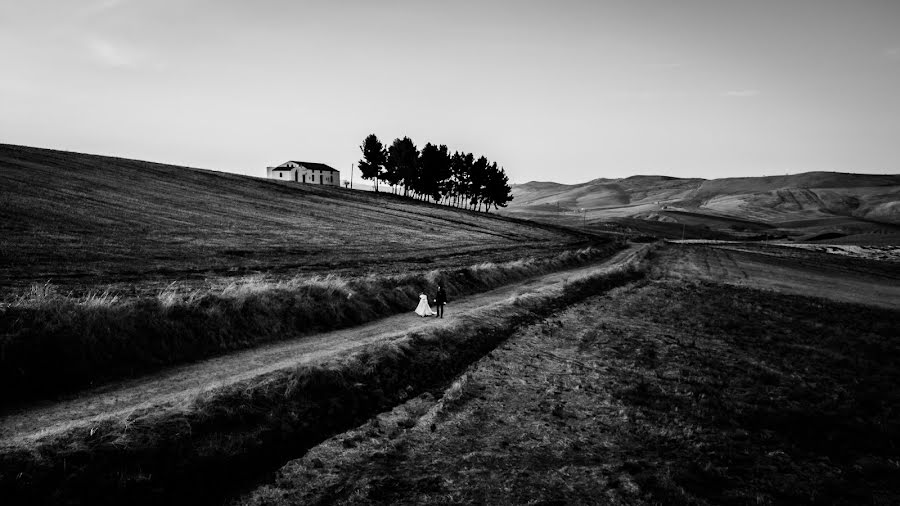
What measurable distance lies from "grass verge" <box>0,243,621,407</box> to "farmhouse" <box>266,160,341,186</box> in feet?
389

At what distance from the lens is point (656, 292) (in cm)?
3325

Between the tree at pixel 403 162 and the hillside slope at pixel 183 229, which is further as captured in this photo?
the tree at pixel 403 162

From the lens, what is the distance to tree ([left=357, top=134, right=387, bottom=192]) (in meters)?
119

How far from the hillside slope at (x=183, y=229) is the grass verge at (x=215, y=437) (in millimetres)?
13519

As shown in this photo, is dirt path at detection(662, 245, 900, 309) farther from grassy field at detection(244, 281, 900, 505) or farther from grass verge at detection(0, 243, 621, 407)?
grass verge at detection(0, 243, 621, 407)

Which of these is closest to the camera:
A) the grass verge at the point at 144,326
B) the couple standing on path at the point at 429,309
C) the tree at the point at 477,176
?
the grass verge at the point at 144,326

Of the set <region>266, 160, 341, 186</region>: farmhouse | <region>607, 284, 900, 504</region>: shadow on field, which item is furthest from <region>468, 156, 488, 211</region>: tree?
<region>607, 284, 900, 504</region>: shadow on field

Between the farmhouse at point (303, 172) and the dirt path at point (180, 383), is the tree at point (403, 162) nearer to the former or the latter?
the farmhouse at point (303, 172)

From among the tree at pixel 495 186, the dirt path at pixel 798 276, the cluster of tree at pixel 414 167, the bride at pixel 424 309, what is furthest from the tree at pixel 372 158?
the bride at pixel 424 309

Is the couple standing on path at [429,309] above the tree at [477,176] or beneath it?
beneath

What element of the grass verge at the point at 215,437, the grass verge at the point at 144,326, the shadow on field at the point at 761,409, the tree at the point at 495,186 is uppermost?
the tree at the point at 495,186

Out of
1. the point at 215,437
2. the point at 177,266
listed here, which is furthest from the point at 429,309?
the point at 177,266

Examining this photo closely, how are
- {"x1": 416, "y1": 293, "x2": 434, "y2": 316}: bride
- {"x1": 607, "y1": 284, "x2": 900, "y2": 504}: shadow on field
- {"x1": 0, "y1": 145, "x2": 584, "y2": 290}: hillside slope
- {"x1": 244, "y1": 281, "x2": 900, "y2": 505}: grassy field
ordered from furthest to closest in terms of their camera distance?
{"x1": 0, "y1": 145, "x2": 584, "y2": 290}: hillside slope, {"x1": 416, "y1": 293, "x2": 434, "y2": 316}: bride, {"x1": 607, "y1": 284, "x2": 900, "y2": 504}: shadow on field, {"x1": 244, "y1": 281, "x2": 900, "y2": 505}: grassy field

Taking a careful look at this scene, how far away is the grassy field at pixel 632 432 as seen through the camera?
884cm
